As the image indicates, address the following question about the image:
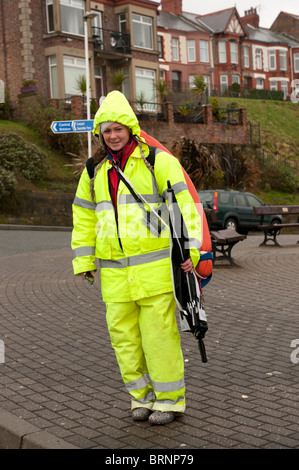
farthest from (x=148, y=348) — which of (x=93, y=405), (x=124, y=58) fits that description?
(x=124, y=58)

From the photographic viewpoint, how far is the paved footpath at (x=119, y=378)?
4.11 meters

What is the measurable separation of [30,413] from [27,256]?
10.1m

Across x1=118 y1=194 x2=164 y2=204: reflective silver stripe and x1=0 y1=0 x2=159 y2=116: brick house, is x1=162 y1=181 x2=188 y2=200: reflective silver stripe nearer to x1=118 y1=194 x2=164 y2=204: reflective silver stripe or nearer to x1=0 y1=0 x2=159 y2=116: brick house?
x1=118 y1=194 x2=164 y2=204: reflective silver stripe

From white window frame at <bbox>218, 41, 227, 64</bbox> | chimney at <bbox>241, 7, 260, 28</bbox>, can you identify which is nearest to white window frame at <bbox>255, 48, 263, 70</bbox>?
white window frame at <bbox>218, 41, 227, 64</bbox>

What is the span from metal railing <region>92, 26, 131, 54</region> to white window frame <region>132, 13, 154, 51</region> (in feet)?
3.34

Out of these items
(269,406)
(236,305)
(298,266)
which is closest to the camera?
(269,406)

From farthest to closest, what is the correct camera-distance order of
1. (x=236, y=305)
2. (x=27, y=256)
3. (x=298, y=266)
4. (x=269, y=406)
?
1. (x=27, y=256)
2. (x=298, y=266)
3. (x=236, y=305)
4. (x=269, y=406)

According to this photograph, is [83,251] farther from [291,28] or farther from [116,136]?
[291,28]

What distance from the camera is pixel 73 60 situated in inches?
1345

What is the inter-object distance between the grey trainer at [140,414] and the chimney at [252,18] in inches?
3003

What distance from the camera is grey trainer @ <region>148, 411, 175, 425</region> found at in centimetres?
427

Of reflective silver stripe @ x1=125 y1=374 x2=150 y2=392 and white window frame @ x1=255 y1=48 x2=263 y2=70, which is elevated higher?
white window frame @ x1=255 y1=48 x2=263 y2=70
